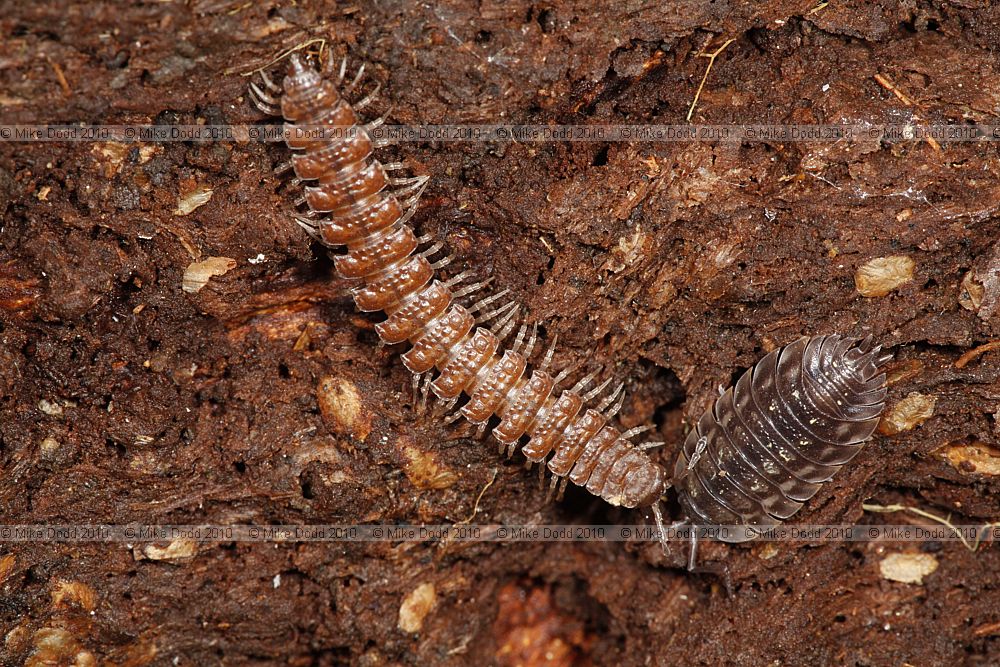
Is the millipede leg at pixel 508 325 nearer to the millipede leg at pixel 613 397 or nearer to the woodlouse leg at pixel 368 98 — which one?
the millipede leg at pixel 613 397

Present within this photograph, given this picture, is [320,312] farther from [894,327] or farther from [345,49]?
[894,327]

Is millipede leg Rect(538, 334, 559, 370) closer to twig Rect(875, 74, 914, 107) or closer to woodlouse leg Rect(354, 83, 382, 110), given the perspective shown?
woodlouse leg Rect(354, 83, 382, 110)

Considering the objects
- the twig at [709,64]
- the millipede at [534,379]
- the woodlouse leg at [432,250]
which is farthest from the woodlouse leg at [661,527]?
the twig at [709,64]

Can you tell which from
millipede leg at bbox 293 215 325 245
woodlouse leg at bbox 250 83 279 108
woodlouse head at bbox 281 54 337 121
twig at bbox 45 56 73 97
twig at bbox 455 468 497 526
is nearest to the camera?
twig at bbox 45 56 73 97

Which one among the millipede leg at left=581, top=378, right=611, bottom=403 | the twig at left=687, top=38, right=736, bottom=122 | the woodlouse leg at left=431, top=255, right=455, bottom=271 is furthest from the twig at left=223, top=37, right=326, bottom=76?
the millipede leg at left=581, top=378, right=611, bottom=403

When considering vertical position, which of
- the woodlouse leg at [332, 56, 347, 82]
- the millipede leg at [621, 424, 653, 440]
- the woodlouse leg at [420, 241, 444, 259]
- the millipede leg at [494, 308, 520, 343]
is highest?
the woodlouse leg at [332, 56, 347, 82]

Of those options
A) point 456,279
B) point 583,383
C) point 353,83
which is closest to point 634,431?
point 583,383
